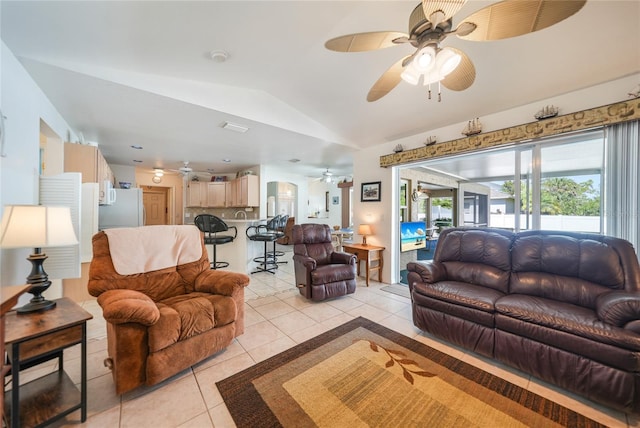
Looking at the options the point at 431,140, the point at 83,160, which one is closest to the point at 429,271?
the point at 431,140

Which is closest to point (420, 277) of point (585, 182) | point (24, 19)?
point (585, 182)

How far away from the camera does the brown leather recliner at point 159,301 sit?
1.61 metres

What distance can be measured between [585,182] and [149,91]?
4.56m

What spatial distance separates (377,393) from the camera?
1709mm

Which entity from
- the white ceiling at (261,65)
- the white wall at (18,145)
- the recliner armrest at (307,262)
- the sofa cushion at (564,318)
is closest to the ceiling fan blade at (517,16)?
the white ceiling at (261,65)

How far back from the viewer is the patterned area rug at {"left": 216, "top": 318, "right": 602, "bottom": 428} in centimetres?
150

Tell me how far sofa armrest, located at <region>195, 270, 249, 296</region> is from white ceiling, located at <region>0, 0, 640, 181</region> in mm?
1900

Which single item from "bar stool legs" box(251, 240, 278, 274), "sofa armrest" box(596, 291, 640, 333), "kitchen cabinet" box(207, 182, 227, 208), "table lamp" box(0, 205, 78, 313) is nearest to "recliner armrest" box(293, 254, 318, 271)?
"bar stool legs" box(251, 240, 278, 274)

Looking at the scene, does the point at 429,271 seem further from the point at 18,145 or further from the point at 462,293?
the point at 18,145

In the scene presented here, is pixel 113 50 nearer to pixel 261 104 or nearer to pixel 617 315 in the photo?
pixel 261 104

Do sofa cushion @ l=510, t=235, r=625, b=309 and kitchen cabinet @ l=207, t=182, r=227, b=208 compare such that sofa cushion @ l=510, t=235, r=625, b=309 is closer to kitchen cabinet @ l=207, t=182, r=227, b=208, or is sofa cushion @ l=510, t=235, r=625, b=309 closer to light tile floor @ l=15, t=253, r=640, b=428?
light tile floor @ l=15, t=253, r=640, b=428

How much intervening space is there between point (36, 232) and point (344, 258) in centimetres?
308

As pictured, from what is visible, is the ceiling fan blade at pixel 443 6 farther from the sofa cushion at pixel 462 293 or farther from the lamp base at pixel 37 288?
the lamp base at pixel 37 288

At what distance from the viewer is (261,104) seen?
322 centimetres
